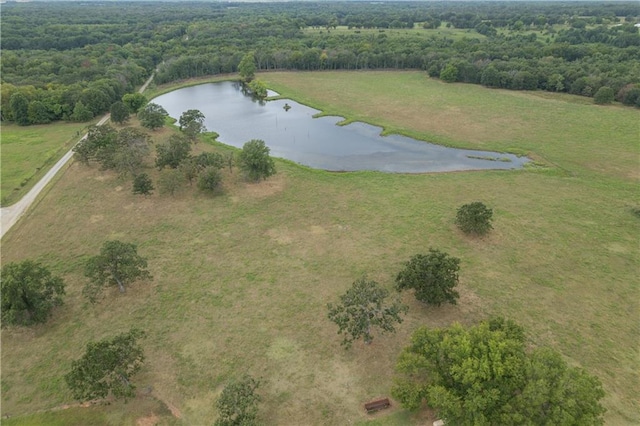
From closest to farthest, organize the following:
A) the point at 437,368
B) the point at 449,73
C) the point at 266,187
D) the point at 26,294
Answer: the point at 437,368 → the point at 26,294 → the point at 266,187 → the point at 449,73

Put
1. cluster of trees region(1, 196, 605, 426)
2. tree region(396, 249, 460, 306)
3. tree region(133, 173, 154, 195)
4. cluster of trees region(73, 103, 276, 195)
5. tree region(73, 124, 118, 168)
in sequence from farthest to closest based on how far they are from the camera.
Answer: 1. tree region(73, 124, 118, 168)
2. cluster of trees region(73, 103, 276, 195)
3. tree region(133, 173, 154, 195)
4. tree region(396, 249, 460, 306)
5. cluster of trees region(1, 196, 605, 426)

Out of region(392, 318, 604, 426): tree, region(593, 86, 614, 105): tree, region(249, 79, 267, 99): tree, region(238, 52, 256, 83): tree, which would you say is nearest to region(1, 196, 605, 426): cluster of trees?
region(392, 318, 604, 426): tree

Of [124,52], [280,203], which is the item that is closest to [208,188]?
[280,203]

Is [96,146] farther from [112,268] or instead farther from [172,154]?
[112,268]

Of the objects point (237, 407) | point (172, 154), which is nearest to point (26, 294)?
point (237, 407)

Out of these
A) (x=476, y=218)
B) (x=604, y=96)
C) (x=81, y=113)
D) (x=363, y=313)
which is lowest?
(x=363, y=313)

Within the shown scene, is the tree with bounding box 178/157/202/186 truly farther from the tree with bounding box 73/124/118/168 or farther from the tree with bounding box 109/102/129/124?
the tree with bounding box 109/102/129/124

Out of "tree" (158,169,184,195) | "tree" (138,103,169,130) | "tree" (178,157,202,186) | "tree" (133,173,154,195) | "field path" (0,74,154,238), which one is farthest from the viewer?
"tree" (138,103,169,130)

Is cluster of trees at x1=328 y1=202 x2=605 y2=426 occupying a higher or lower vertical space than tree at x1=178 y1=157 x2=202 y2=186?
lower
